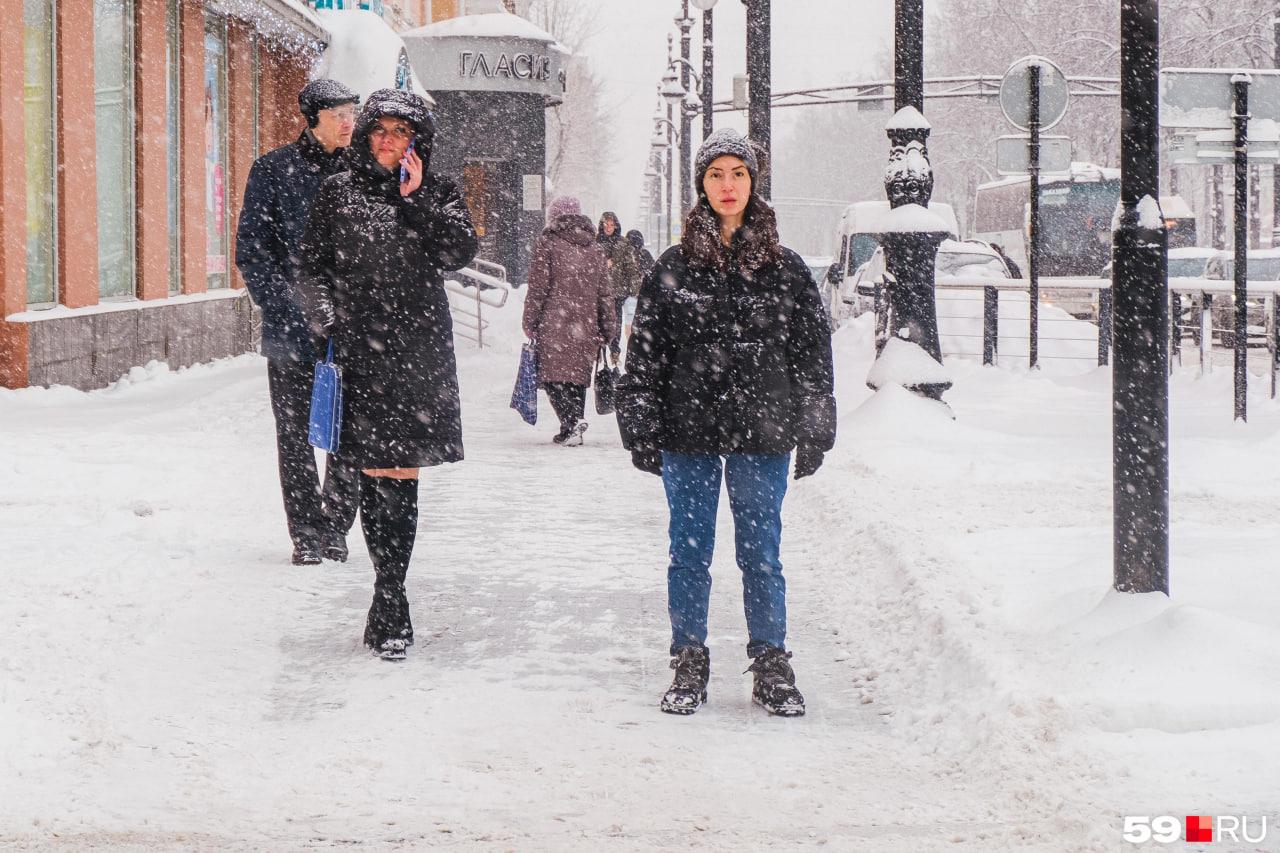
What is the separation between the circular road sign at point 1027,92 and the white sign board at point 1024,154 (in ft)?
3.57

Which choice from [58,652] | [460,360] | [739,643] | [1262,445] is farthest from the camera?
[460,360]

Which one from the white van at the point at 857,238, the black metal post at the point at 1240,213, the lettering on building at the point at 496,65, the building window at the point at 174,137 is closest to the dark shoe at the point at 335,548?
the black metal post at the point at 1240,213

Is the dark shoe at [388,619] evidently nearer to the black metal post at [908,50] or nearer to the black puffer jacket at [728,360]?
the black puffer jacket at [728,360]

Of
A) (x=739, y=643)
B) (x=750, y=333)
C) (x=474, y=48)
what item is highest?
(x=474, y=48)

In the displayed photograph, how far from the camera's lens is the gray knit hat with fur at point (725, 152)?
497cm

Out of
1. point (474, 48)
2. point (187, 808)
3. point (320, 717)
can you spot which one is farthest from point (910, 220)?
point (474, 48)

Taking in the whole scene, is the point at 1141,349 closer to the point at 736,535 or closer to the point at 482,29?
the point at 736,535

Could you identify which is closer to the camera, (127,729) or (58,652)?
(127,729)

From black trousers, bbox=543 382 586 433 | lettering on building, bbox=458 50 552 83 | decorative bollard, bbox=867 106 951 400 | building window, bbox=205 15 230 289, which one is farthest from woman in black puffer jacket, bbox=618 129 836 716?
lettering on building, bbox=458 50 552 83

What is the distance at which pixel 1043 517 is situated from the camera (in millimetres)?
7922

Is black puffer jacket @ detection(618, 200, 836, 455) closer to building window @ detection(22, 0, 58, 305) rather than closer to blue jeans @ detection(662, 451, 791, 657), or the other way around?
blue jeans @ detection(662, 451, 791, 657)

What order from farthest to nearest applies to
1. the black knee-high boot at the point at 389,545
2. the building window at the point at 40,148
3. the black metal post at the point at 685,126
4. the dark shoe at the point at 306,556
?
the black metal post at the point at 685,126 < the building window at the point at 40,148 < the dark shoe at the point at 306,556 < the black knee-high boot at the point at 389,545

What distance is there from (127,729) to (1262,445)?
7.54 meters

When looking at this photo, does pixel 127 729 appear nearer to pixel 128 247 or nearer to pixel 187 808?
pixel 187 808
